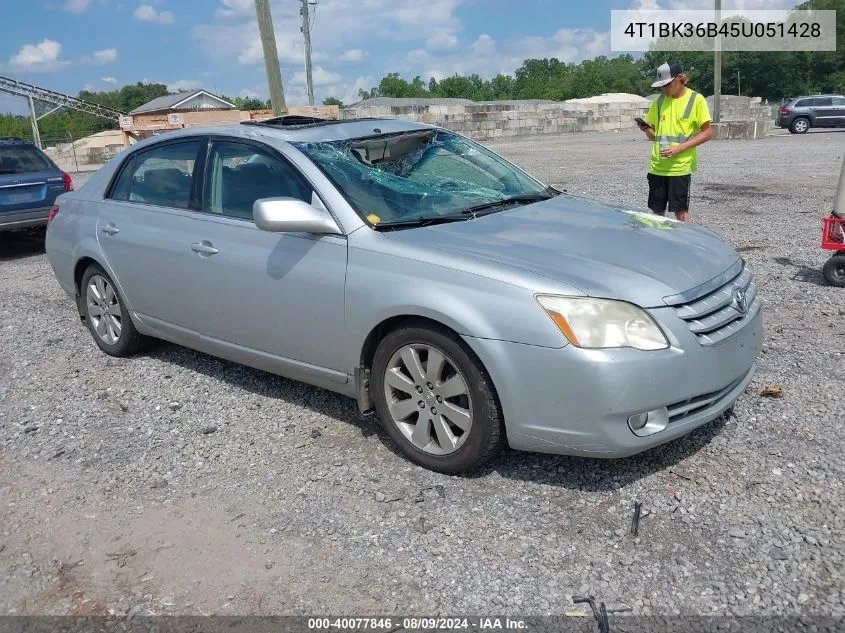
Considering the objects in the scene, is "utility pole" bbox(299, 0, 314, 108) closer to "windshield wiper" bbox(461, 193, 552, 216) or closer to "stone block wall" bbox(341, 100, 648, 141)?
"stone block wall" bbox(341, 100, 648, 141)

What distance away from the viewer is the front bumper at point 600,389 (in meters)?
3.06

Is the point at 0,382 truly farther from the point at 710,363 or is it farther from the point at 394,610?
the point at 710,363

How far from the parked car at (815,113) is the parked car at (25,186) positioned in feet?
96.0

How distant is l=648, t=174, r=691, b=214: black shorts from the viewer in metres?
6.69

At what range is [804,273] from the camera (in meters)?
6.84

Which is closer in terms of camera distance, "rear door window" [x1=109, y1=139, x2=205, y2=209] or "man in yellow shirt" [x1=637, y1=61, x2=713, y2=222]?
"rear door window" [x1=109, y1=139, x2=205, y2=209]

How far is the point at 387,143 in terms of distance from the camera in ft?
14.9

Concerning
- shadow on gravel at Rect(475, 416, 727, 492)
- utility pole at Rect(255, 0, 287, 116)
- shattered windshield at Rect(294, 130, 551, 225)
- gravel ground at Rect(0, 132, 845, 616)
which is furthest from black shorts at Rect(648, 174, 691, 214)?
utility pole at Rect(255, 0, 287, 116)

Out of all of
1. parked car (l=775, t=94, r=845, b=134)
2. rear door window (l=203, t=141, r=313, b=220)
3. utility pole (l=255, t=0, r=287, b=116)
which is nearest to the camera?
rear door window (l=203, t=141, r=313, b=220)

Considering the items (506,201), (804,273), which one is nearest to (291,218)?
(506,201)

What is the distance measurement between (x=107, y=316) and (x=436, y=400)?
10.2 feet

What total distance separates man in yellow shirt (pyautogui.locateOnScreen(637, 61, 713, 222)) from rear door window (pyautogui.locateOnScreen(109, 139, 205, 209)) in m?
3.86

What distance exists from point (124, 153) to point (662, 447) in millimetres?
4148

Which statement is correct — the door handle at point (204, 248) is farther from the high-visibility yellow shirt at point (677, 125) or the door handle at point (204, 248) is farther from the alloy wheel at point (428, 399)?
the high-visibility yellow shirt at point (677, 125)
